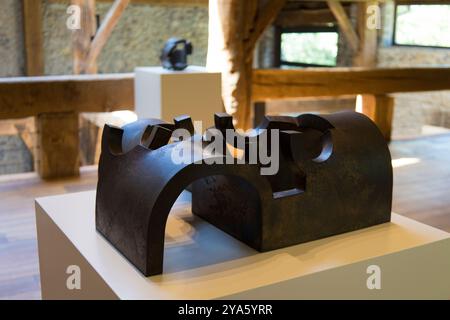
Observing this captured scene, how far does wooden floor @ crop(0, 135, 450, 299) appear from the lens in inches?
99.1

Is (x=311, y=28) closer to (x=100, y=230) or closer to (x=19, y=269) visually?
(x=19, y=269)

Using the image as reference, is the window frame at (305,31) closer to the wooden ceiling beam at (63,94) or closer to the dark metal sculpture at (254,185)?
the wooden ceiling beam at (63,94)

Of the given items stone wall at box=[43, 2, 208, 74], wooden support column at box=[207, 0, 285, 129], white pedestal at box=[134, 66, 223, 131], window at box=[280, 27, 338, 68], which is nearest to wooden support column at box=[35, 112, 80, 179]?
white pedestal at box=[134, 66, 223, 131]

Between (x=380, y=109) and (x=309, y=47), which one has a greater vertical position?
(x=309, y=47)

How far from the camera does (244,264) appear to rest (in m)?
1.37

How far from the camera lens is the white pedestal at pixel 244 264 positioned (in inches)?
50.0

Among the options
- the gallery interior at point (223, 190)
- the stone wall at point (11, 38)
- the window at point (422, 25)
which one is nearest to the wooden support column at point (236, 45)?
the gallery interior at point (223, 190)

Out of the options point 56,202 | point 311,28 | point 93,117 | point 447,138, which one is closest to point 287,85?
point 447,138

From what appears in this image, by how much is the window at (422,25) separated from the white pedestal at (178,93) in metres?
4.56

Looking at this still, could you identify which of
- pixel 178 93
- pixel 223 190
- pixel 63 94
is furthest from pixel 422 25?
pixel 223 190

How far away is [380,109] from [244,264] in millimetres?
4605

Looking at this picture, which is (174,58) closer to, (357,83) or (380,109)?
(357,83)
